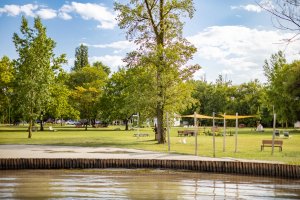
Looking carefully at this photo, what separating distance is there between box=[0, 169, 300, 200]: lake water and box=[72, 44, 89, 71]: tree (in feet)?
306

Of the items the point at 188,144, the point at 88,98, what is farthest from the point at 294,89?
the point at 88,98

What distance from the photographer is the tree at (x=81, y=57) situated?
358 feet

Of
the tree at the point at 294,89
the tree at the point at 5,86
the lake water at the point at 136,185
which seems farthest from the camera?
the tree at the point at 5,86

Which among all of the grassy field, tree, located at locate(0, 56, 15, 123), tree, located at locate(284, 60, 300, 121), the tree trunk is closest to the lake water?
the grassy field

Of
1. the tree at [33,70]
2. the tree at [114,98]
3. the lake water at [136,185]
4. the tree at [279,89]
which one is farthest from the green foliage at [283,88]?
the lake water at [136,185]

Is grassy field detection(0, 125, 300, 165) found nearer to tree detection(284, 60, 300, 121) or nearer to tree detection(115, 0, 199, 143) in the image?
tree detection(115, 0, 199, 143)

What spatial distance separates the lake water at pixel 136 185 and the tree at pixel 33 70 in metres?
22.9

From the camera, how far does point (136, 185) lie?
1409 centimetres

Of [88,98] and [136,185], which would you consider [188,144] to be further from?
[88,98]

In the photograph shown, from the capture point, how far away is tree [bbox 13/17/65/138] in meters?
39.6

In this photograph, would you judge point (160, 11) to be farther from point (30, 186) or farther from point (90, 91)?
point (90, 91)

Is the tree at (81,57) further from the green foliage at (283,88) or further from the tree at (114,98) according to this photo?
the green foliage at (283,88)

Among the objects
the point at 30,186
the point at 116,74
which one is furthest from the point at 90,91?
the point at 30,186

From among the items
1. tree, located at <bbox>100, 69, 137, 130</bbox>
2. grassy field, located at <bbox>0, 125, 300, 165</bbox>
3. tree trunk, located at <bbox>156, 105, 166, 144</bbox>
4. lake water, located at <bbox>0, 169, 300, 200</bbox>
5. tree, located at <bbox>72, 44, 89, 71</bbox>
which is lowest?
lake water, located at <bbox>0, 169, 300, 200</bbox>
